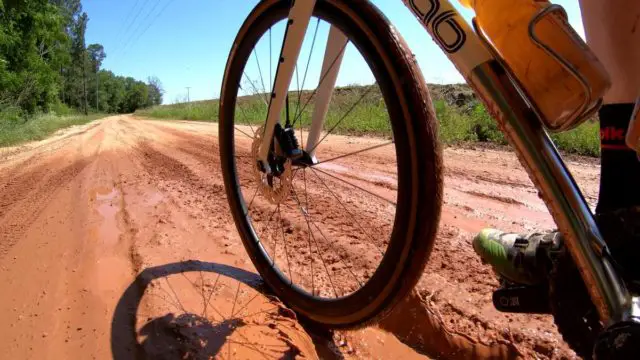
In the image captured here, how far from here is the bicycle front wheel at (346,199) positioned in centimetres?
91

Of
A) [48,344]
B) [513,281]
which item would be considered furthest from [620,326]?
[48,344]

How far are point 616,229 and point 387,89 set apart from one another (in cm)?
51

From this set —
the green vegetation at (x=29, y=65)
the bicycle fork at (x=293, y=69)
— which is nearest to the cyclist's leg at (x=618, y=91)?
the bicycle fork at (x=293, y=69)

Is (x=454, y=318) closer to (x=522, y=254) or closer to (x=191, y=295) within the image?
(x=522, y=254)

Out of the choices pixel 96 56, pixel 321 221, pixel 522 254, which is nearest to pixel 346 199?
pixel 321 221

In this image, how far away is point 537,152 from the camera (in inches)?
29.5

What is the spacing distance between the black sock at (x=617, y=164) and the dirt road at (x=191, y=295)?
67cm

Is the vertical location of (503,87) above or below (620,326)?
above

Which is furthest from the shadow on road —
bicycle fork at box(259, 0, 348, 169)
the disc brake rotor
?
bicycle fork at box(259, 0, 348, 169)

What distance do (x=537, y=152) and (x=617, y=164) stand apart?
21 centimetres

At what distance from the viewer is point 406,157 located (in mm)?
925

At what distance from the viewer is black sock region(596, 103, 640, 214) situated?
0.82 m

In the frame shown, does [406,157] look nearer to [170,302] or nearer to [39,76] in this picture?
[170,302]

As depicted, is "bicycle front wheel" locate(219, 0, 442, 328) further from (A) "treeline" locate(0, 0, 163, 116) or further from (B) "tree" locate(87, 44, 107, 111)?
(B) "tree" locate(87, 44, 107, 111)
